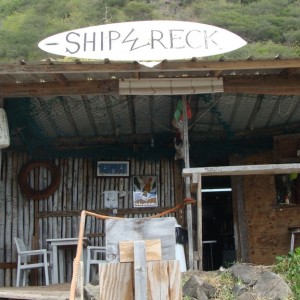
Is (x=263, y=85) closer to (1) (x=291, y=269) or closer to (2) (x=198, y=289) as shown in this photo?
(1) (x=291, y=269)

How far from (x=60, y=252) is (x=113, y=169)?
1.78m

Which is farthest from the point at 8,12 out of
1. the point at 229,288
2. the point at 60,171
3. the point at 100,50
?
the point at 229,288

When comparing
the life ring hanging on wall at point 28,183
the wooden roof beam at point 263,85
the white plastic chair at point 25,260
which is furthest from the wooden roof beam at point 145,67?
the white plastic chair at point 25,260

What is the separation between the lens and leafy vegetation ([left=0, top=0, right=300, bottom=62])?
3089 centimetres

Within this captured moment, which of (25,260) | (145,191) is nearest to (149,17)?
(145,191)

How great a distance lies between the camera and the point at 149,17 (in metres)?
34.7

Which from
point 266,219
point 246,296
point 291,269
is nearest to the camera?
A: point 246,296

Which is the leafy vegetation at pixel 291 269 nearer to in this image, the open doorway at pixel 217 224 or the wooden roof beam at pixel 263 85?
the wooden roof beam at pixel 263 85

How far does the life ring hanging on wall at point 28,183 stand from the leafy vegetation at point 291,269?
475 centimetres

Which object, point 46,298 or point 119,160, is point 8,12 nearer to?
point 119,160

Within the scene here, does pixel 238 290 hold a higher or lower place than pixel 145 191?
lower

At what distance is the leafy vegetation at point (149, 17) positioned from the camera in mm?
30891

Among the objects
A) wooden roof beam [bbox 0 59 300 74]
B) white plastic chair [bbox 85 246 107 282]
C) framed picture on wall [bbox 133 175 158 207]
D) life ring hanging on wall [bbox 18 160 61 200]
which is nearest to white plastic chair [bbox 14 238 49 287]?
white plastic chair [bbox 85 246 107 282]

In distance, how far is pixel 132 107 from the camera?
9.30 metres
